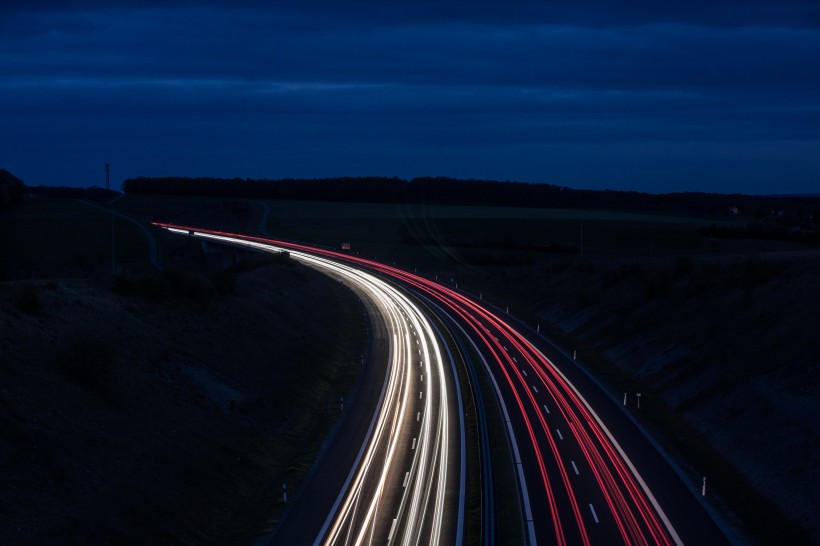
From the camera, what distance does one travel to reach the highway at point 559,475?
25.5 metres

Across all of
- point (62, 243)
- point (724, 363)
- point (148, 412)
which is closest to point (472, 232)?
point (62, 243)

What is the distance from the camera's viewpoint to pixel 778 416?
110ft

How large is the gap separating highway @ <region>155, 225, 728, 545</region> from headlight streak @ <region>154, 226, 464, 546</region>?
0.07 meters

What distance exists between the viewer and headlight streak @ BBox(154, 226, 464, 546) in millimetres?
25547

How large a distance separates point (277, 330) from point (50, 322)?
67.3 ft

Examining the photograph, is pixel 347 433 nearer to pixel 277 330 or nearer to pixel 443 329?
pixel 277 330

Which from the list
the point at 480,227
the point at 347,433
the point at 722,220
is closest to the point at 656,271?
the point at 347,433

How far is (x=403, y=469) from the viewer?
31797 mm

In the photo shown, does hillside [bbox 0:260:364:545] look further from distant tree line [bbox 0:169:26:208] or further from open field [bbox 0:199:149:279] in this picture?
distant tree line [bbox 0:169:26:208]

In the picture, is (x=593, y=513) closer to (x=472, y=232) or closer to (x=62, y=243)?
(x=62, y=243)

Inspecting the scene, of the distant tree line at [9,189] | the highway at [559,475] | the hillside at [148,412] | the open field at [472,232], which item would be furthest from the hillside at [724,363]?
the distant tree line at [9,189]

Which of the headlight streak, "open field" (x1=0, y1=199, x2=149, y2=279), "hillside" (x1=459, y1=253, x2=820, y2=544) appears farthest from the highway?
"open field" (x1=0, y1=199, x2=149, y2=279)

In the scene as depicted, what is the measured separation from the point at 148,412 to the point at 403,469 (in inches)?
407

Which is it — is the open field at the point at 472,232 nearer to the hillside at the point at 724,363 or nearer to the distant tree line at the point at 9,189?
the distant tree line at the point at 9,189
